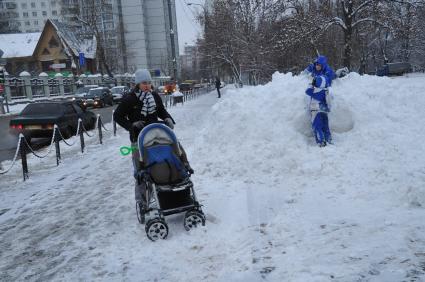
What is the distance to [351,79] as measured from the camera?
1303cm

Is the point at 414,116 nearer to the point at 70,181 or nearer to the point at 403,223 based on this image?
the point at 403,223

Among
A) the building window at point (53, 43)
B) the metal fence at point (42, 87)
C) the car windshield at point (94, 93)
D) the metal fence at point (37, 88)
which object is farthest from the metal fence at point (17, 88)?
the building window at point (53, 43)

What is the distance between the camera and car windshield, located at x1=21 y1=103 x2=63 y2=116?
611 inches

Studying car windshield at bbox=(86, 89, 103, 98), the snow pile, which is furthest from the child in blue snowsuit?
car windshield at bbox=(86, 89, 103, 98)

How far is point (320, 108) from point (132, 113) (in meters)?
4.65

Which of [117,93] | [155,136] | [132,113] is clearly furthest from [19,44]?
[155,136]

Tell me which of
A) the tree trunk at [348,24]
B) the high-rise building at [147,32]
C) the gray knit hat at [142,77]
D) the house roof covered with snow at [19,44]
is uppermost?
the high-rise building at [147,32]

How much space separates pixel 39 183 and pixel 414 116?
29.6ft

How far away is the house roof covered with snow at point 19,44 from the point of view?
2520 inches

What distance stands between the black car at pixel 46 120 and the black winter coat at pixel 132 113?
952cm

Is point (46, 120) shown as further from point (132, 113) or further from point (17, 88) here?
point (17, 88)

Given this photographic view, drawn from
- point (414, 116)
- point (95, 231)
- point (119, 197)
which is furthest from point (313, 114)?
point (95, 231)

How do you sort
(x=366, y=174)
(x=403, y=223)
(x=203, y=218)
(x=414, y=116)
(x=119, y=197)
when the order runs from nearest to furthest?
(x=403, y=223) < (x=203, y=218) < (x=366, y=174) < (x=119, y=197) < (x=414, y=116)

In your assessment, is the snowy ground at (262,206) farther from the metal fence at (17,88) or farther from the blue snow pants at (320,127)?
the metal fence at (17,88)
